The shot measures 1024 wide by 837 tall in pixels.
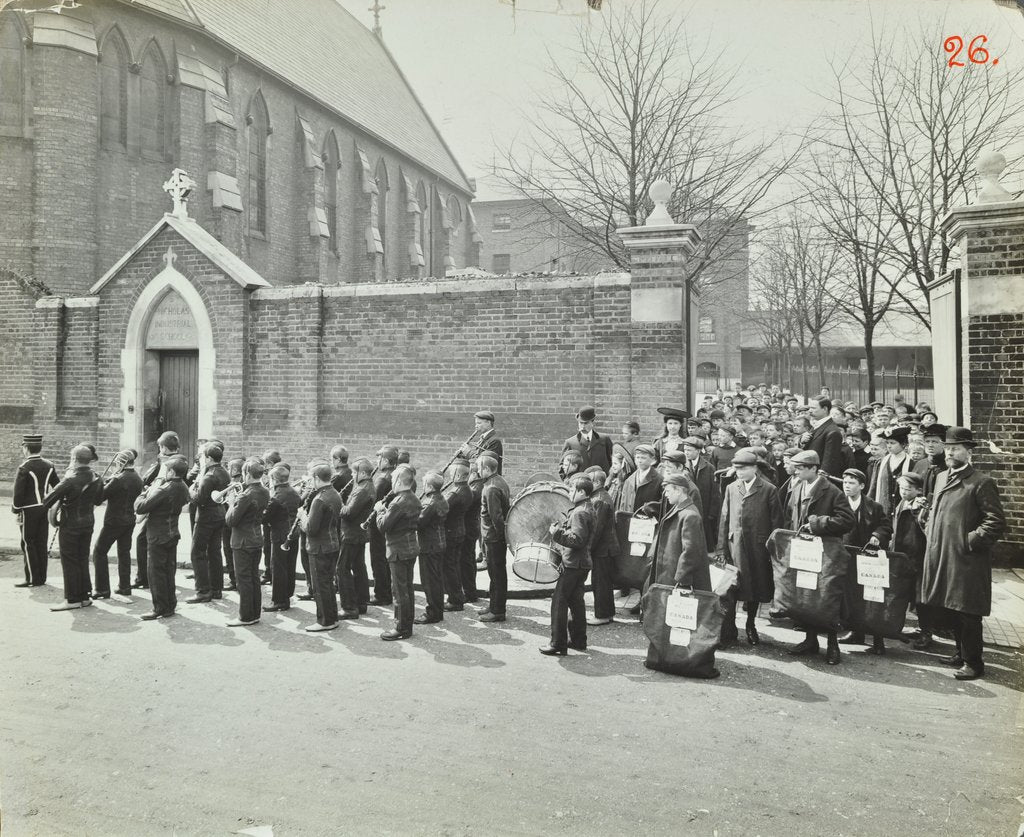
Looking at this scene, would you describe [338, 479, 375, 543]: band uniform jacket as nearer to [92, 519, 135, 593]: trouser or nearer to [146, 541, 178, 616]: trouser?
[146, 541, 178, 616]: trouser

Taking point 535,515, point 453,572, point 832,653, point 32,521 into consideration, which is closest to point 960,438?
point 832,653

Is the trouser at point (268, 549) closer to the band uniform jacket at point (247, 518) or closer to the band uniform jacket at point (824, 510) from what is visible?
the band uniform jacket at point (247, 518)

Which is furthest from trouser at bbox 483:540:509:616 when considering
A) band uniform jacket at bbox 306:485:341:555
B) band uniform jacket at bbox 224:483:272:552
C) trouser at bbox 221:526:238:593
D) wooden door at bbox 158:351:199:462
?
wooden door at bbox 158:351:199:462

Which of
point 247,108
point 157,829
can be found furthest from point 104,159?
point 157,829

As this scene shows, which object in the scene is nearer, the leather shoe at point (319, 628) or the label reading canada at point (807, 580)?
the label reading canada at point (807, 580)

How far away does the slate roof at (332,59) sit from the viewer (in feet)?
68.9

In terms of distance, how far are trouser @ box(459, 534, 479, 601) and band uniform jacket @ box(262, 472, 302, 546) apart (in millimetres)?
1855

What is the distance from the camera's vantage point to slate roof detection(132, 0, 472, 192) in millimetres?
21016

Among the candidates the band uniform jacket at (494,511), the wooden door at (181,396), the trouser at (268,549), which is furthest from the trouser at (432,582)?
the wooden door at (181,396)

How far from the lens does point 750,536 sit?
652 centimetres

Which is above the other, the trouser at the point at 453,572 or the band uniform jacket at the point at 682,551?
the band uniform jacket at the point at 682,551

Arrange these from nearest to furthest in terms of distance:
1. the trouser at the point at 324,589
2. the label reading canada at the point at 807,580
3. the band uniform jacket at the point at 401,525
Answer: the label reading canada at the point at 807,580
the band uniform jacket at the point at 401,525
the trouser at the point at 324,589

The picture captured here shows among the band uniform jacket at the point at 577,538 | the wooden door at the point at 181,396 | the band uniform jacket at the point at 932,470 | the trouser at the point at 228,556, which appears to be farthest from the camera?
the wooden door at the point at 181,396

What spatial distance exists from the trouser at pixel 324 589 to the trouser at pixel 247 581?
1.99 ft
